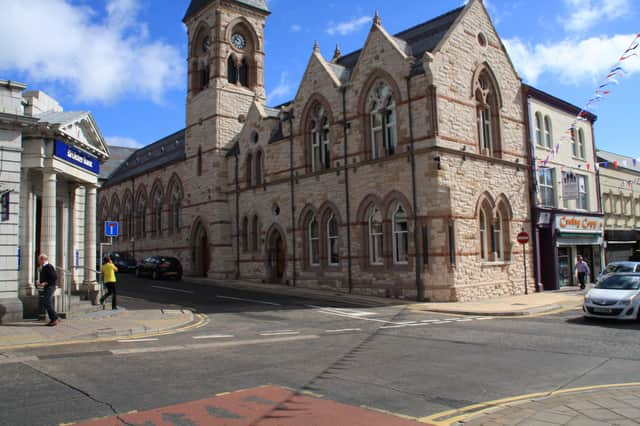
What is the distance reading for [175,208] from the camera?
39656 millimetres

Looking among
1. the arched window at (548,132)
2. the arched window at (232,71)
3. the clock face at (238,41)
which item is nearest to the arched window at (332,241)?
the arched window at (548,132)

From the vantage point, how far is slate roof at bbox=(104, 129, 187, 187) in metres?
41.9

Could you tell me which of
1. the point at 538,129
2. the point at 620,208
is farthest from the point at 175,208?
the point at 620,208

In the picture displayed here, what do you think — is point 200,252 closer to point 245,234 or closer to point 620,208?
point 245,234

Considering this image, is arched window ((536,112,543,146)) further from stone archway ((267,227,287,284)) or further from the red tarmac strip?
the red tarmac strip

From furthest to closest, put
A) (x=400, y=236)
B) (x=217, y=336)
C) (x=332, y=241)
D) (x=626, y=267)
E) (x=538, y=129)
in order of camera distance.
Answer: (x=538, y=129) → (x=332, y=241) → (x=626, y=267) → (x=400, y=236) → (x=217, y=336)

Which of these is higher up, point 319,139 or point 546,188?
point 319,139

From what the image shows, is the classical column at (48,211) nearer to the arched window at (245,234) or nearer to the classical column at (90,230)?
the classical column at (90,230)

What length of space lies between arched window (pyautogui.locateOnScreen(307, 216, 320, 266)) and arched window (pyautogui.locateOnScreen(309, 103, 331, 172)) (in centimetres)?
268

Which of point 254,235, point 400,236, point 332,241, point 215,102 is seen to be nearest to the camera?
point 400,236

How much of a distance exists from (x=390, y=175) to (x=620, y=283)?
961 cm

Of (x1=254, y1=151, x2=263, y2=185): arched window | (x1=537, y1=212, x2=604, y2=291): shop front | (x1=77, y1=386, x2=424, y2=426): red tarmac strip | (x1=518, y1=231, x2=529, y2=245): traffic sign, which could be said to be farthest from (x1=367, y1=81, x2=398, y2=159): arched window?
(x1=77, y1=386, x2=424, y2=426): red tarmac strip

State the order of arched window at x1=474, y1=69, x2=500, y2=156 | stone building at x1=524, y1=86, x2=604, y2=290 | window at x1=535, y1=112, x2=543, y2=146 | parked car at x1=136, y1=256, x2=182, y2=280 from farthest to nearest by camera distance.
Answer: parked car at x1=136, y1=256, x2=182, y2=280 < window at x1=535, y1=112, x2=543, y2=146 < stone building at x1=524, y1=86, x2=604, y2=290 < arched window at x1=474, y1=69, x2=500, y2=156

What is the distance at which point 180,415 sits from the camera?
5.77m
